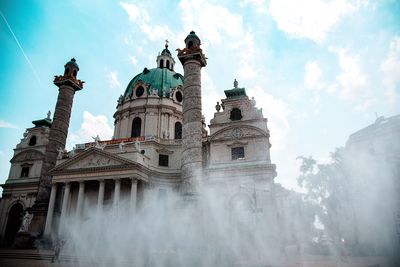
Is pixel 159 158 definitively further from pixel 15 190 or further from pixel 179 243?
pixel 15 190

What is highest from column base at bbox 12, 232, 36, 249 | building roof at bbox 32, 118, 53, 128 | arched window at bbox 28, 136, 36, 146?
building roof at bbox 32, 118, 53, 128

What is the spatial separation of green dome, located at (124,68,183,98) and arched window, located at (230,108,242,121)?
1370 cm

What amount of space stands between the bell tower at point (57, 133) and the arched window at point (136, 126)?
9272mm

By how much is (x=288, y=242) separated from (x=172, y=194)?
1256cm

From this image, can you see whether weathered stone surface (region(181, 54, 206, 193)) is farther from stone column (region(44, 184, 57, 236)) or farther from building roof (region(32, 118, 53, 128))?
building roof (region(32, 118, 53, 128))

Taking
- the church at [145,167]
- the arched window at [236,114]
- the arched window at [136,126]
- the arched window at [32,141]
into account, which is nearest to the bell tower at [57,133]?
the church at [145,167]

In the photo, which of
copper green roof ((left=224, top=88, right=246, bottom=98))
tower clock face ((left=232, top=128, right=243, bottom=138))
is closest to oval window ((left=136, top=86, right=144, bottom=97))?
copper green roof ((left=224, top=88, right=246, bottom=98))

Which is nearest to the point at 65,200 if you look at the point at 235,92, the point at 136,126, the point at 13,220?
the point at 136,126

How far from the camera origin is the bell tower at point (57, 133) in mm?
28531

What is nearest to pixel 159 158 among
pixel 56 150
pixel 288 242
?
pixel 56 150

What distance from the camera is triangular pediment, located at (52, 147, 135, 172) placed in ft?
98.2

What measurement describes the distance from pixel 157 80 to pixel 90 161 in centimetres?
1689

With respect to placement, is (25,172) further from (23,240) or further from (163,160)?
(163,160)

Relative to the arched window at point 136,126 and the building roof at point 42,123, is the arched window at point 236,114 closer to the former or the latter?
the arched window at point 136,126
